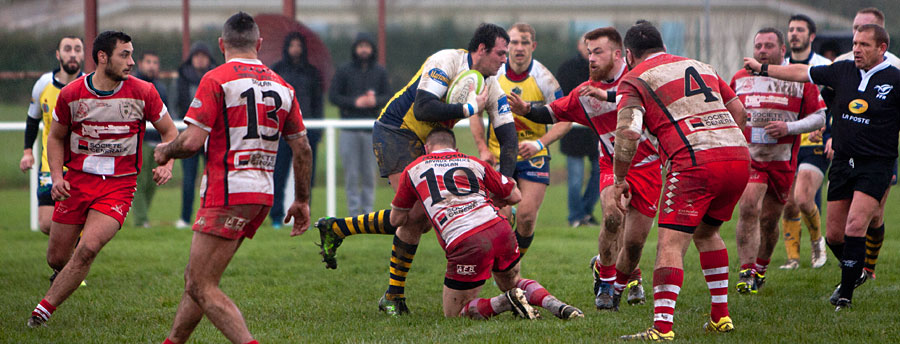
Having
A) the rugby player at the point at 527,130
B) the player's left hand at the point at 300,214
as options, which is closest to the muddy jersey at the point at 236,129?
the player's left hand at the point at 300,214

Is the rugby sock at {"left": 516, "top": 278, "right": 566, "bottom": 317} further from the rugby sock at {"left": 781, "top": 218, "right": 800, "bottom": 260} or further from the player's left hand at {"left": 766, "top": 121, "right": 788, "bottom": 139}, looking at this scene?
the rugby sock at {"left": 781, "top": 218, "right": 800, "bottom": 260}

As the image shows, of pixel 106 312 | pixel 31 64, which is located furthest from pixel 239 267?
pixel 31 64

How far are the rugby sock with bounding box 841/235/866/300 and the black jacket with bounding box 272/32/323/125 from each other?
730cm

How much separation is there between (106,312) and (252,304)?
104 centimetres

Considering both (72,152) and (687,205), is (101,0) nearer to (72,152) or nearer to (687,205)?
(72,152)

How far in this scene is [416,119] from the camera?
6531 millimetres

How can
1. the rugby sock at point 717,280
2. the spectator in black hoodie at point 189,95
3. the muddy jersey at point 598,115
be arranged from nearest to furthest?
the rugby sock at point 717,280
the muddy jersey at point 598,115
the spectator in black hoodie at point 189,95

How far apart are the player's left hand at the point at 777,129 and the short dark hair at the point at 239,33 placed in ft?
14.1

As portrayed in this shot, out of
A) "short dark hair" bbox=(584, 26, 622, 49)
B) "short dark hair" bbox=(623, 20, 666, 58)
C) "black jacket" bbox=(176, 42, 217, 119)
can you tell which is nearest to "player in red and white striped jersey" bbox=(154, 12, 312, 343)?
"short dark hair" bbox=(623, 20, 666, 58)

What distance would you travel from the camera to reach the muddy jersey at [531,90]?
7734mm

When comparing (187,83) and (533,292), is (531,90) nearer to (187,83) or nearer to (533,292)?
(533,292)

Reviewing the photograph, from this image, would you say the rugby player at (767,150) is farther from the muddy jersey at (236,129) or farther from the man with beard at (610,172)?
the muddy jersey at (236,129)

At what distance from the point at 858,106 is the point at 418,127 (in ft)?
10.3

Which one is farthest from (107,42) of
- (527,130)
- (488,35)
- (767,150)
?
(767,150)
